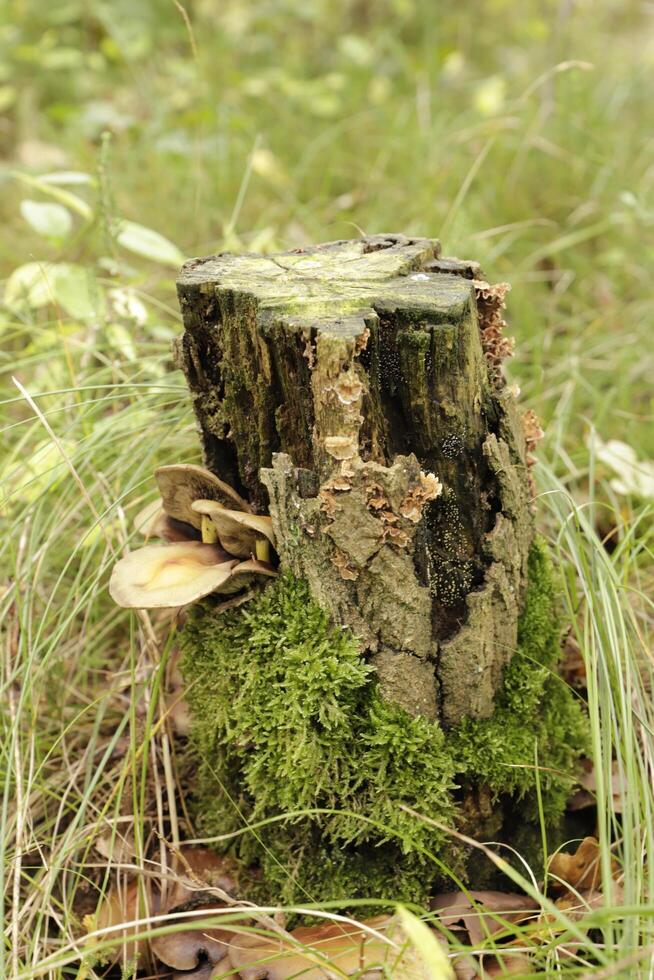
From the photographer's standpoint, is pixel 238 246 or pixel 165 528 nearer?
pixel 165 528

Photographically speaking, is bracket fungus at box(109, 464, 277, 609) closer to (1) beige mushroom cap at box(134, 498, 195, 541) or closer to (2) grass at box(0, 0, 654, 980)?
(1) beige mushroom cap at box(134, 498, 195, 541)

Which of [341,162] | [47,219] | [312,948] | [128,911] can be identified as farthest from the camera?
[341,162]

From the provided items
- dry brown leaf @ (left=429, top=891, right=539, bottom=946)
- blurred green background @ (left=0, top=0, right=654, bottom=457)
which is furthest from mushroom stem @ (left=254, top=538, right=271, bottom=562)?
blurred green background @ (left=0, top=0, right=654, bottom=457)

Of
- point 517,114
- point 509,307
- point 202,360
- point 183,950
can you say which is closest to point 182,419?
point 202,360

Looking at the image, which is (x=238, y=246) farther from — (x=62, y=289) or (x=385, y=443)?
(x=385, y=443)

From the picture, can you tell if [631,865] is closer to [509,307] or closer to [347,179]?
[509,307]

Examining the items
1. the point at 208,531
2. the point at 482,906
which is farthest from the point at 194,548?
the point at 482,906
